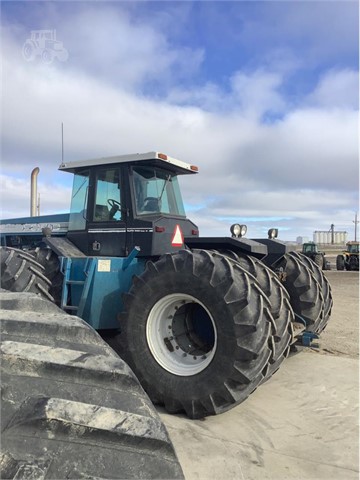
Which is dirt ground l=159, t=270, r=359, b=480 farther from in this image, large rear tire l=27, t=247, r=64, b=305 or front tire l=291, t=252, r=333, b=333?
large rear tire l=27, t=247, r=64, b=305

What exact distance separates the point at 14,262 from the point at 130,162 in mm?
1870

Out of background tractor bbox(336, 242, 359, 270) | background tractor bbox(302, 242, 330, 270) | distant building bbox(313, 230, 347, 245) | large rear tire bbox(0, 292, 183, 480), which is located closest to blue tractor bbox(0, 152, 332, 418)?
large rear tire bbox(0, 292, 183, 480)

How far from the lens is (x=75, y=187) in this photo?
19.9ft

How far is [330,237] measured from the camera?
2972 inches

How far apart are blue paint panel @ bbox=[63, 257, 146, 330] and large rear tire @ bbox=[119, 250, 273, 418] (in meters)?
0.59

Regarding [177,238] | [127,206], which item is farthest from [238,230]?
[127,206]

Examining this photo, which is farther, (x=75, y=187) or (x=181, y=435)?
(x=75, y=187)

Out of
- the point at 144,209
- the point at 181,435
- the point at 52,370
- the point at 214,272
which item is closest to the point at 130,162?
the point at 144,209

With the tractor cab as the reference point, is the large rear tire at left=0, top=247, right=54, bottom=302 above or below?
below

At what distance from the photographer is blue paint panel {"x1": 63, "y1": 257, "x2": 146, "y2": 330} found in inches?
195

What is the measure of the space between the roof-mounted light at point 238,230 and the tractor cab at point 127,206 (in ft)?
2.13

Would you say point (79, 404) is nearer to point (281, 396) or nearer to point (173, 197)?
point (281, 396)

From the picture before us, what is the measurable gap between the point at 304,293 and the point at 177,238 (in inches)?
71.3

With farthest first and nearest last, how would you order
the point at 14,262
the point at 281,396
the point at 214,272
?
the point at 14,262 < the point at 281,396 < the point at 214,272
